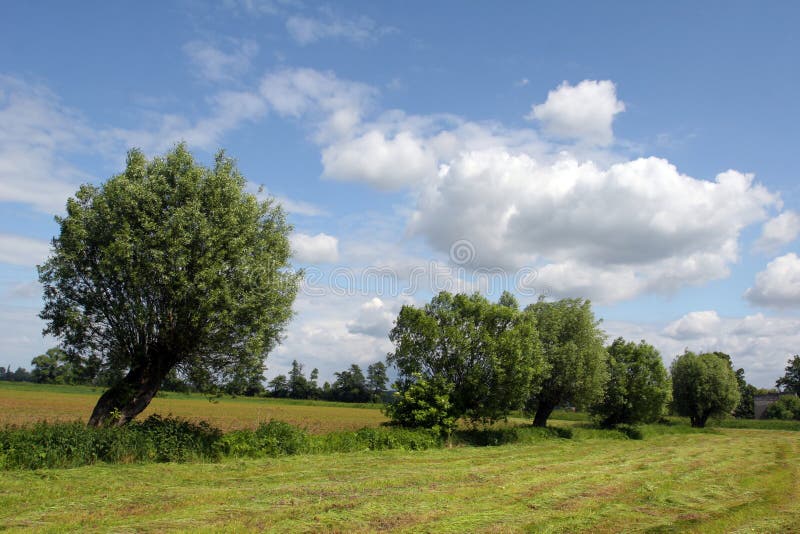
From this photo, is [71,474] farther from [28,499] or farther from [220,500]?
[220,500]

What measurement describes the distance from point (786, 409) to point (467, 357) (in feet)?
348

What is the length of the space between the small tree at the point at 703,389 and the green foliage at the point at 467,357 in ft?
174

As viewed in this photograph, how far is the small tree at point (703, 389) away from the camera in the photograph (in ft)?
234

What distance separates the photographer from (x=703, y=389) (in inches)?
2803

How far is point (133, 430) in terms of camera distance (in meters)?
17.9

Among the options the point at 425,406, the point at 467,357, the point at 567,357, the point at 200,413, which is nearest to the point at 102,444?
the point at 425,406

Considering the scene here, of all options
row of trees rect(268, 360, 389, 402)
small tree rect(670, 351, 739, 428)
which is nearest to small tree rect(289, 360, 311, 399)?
row of trees rect(268, 360, 389, 402)

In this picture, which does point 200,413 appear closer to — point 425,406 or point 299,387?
point 425,406

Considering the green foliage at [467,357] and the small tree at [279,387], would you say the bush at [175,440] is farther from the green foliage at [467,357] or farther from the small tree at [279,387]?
the small tree at [279,387]

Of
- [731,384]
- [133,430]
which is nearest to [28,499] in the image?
[133,430]

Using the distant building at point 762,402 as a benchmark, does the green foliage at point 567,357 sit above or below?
above

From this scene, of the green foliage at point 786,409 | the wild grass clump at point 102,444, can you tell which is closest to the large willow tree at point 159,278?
the wild grass clump at point 102,444

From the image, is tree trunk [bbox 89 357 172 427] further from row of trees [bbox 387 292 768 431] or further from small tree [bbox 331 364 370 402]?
small tree [bbox 331 364 370 402]

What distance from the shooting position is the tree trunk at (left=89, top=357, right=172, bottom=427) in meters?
19.6
